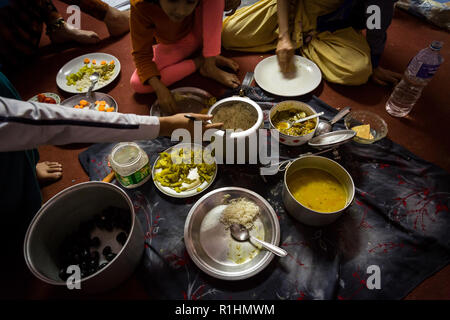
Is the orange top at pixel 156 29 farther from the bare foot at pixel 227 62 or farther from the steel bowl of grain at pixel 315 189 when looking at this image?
the steel bowl of grain at pixel 315 189

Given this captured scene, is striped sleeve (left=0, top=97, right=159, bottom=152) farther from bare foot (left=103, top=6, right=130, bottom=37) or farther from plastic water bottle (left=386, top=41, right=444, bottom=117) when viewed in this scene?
bare foot (left=103, top=6, right=130, bottom=37)

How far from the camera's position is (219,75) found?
130 centimetres

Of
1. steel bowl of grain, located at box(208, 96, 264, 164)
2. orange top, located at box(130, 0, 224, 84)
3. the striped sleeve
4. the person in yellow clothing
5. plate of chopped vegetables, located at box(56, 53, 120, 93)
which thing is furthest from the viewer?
plate of chopped vegetables, located at box(56, 53, 120, 93)

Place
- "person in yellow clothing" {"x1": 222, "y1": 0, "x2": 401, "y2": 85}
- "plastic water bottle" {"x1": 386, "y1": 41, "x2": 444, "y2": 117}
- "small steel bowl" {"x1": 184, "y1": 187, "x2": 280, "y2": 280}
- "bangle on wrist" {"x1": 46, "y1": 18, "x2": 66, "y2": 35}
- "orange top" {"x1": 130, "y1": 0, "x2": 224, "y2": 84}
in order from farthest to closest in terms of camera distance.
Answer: "bangle on wrist" {"x1": 46, "y1": 18, "x2": 66, "y2": 35}, "person in yellow clothing" {"x1": 222, "y1": 0, "x2": 401, "y2": 85}, "orange top" {"x1": 130, "y1": 0, "x2": 224, "y2": 84}, "plastic water bottle" {"x1": 386, "y1": 41, "x2": 444, "y2": 117}, "small steel bowl" {"x1": 184, "y1": 187, "x2": 280, "y2": 280}

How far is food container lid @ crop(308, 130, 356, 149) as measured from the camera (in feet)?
2.94

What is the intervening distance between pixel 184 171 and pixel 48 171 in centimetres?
59

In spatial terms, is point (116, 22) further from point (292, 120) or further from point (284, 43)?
point (292, 120)

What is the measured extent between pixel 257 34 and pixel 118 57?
0.88 m

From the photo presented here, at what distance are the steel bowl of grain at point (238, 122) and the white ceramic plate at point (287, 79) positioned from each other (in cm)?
39

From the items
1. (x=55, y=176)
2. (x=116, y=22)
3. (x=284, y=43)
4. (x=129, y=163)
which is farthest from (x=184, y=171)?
(x=116, y=22)

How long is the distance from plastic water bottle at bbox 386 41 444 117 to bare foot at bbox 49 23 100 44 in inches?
71.2

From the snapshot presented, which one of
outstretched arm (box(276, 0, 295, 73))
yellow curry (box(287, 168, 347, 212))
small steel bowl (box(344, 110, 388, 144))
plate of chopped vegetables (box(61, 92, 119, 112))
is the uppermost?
outstretched arm (box(276, 0, 295, 73))

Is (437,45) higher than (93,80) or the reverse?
higher

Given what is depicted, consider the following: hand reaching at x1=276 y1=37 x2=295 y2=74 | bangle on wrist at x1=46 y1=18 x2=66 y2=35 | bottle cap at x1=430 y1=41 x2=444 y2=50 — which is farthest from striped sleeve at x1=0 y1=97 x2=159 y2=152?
bangle on wrist at x1=46 y1=18 x2=66 y2=35
